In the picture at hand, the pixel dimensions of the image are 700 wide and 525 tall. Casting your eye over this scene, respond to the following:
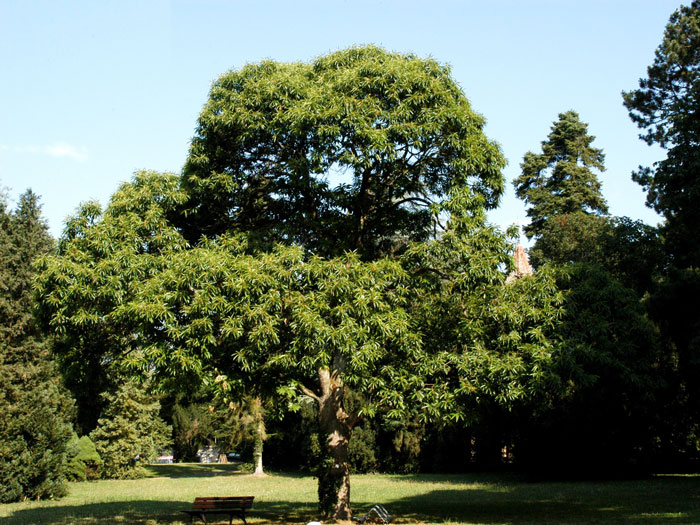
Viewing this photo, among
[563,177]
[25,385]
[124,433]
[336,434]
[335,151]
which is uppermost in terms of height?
[563,177]

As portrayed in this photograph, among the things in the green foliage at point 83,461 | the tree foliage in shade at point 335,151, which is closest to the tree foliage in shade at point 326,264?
the tree foliage in shade at point 335,151

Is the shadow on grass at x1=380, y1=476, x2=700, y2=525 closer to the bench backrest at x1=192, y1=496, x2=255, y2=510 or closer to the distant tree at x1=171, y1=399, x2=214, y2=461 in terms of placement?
the bench backrest at x1=192, y1=496, x2=255, y2=510

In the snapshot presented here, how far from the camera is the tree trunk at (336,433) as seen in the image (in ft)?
49.4

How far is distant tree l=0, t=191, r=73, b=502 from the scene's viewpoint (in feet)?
72.7

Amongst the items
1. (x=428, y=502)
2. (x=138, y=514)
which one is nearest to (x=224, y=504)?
(x=138, y=514)

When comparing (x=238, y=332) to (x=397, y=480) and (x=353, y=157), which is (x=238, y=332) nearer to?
(x=353, y=157)

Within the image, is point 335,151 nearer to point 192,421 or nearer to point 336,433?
point 336,433

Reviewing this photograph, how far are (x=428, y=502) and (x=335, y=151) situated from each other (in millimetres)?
12590

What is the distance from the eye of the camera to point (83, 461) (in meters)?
35.6

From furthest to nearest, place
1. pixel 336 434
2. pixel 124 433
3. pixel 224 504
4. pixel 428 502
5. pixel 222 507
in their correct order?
pixel 124 433 → pixel 428 502 → pixel 336 434 → pixel 224 504 → pixel 222 507

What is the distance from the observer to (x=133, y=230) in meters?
14.0

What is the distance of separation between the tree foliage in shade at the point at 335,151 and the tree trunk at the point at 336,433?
139 inches

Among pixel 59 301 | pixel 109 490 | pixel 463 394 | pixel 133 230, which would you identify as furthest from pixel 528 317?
pixel 109 490

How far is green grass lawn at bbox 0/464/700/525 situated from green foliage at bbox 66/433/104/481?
151 inches
